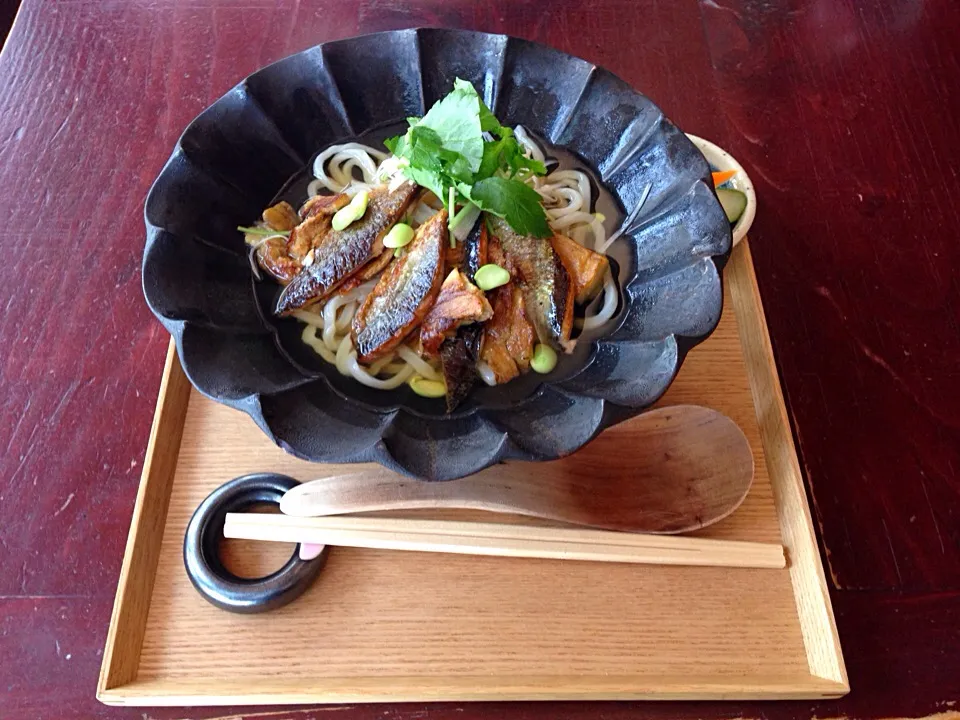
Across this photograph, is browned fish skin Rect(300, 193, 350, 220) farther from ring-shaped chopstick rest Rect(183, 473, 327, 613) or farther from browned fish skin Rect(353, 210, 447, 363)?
ring-shaped chopstick rest Rect(183, 473, 327, 613)

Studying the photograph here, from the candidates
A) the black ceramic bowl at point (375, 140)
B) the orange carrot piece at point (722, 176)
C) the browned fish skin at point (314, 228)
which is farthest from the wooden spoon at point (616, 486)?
the orange carrot piece at point (722, 176)

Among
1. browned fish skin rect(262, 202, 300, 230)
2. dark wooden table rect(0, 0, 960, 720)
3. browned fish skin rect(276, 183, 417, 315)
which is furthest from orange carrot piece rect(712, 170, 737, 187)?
browned fish skin rect(262, 202, 300, 230)

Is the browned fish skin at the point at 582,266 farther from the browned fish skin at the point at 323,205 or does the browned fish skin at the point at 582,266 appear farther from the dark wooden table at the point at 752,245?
the dark wooden table at the point at 752,245

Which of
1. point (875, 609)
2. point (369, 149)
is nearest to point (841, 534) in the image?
point (875, 609)

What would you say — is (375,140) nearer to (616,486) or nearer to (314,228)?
(314,228)

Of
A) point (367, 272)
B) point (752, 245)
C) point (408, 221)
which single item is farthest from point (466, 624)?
point (752, 245)
